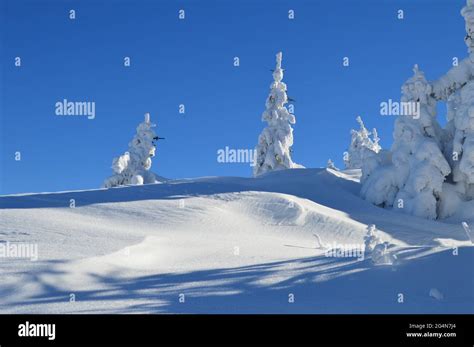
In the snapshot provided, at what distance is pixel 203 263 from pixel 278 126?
28.0 meters

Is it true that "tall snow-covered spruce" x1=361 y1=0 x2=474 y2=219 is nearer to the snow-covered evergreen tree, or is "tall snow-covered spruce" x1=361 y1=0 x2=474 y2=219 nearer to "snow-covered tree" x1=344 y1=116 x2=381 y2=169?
the snow-covered evergreen tree

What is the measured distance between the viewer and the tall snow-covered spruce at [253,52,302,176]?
127ft

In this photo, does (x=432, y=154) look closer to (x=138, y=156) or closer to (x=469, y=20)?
(x=469, y=20)

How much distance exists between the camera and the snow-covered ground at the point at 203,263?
29.5 ft

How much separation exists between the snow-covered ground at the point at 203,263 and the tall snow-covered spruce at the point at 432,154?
4.90 metres

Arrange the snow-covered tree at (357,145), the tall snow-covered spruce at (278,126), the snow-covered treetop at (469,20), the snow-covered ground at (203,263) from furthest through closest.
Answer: the snow-covered tree at (357,145), the tall snow-covered spruce at (278,126), the snow-covered treetop at (469,20), the snow-covered ground at (203,263)

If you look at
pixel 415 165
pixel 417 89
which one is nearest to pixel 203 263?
pixel 415 165

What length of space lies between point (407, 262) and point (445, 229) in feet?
38.0

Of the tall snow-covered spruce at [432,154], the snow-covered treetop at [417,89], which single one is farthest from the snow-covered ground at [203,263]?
the snow-covered treetop at [417,89]

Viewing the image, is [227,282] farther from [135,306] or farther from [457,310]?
[457,310]

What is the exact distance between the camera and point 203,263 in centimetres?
1172

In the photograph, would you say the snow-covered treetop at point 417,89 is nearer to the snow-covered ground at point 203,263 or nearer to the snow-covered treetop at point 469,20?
the snow-covered treetop at point 469,20

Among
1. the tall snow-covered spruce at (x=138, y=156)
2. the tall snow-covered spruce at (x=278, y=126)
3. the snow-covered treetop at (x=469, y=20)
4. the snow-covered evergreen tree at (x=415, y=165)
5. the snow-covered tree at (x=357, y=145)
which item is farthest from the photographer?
the snow-covered tree at (x=357, y=145)
